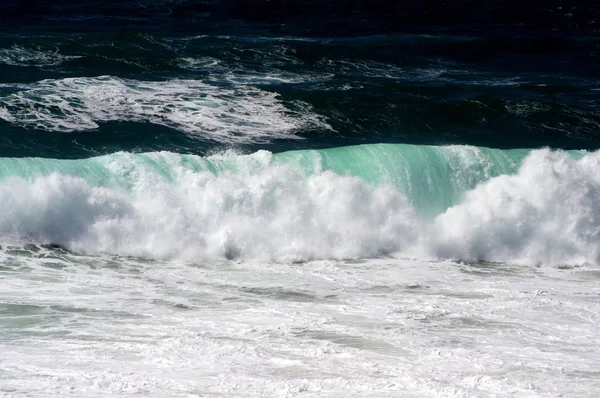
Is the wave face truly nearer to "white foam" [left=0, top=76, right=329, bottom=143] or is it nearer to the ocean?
the ocean

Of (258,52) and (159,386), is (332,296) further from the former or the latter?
(258,52)

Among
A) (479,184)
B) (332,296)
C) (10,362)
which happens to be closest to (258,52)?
(479,184)

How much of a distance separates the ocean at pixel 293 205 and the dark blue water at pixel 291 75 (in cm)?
8

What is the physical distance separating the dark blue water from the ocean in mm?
85

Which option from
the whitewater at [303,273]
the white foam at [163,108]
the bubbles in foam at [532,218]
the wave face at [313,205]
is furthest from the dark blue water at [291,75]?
the bubbles in foam at [532,218]

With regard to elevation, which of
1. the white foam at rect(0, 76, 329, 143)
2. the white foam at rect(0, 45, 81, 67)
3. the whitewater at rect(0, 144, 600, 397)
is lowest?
the whitewater at rect(0, 144, 600, 397)

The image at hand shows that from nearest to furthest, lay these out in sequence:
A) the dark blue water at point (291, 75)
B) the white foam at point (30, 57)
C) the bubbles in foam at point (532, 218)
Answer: the bubbles in foam at point (532, 218) < the dark blue water at point (291, 75) < the white foam at point (30, 57)

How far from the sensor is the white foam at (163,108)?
19.1 m

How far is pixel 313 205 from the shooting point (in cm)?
1617

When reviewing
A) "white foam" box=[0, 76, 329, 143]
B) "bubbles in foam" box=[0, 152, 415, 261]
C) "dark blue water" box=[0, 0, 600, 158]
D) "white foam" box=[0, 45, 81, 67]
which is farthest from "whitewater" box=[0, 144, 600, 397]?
"white foam" box=[0, 45, 81, 67]

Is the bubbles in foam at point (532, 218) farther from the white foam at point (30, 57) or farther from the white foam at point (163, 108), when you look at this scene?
the white foam at point (30, 57)

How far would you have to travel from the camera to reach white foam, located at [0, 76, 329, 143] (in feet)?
62.6

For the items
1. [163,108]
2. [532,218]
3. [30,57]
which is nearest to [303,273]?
[532,218]

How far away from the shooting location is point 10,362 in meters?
10.1
